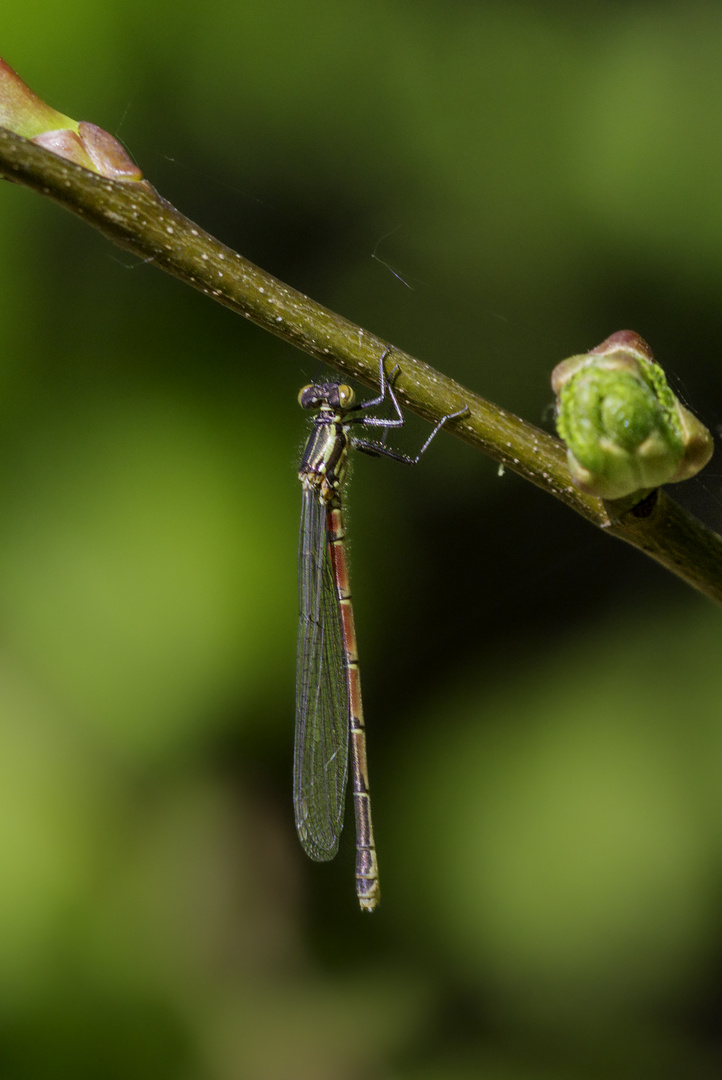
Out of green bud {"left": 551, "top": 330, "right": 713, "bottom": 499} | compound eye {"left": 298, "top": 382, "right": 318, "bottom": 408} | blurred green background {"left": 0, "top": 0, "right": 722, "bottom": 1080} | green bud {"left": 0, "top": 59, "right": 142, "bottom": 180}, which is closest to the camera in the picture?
green bud {"left": 551, "top": 330, "right": 713, "bottom": 499}

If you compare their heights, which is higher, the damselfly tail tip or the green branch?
the green branch

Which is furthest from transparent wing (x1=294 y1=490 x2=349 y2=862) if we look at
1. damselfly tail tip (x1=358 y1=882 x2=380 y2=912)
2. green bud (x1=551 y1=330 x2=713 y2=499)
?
green bud (x1=551 y1=330 x2=713 y2=499)

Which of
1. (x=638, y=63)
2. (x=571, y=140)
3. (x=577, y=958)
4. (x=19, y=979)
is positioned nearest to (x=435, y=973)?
(x=577, y=958)

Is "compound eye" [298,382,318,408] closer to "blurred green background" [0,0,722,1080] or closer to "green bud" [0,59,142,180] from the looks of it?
"blurred green background" [0,0,722,1080]

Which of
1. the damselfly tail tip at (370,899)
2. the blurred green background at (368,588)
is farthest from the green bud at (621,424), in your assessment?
the damselfly tail tip at (370,899)

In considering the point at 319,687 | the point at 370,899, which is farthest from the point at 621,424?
the point at 319,687

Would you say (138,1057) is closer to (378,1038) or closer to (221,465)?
(378,1038)

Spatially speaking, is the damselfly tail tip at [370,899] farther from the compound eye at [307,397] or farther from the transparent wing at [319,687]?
the compound eye at [307,397]
